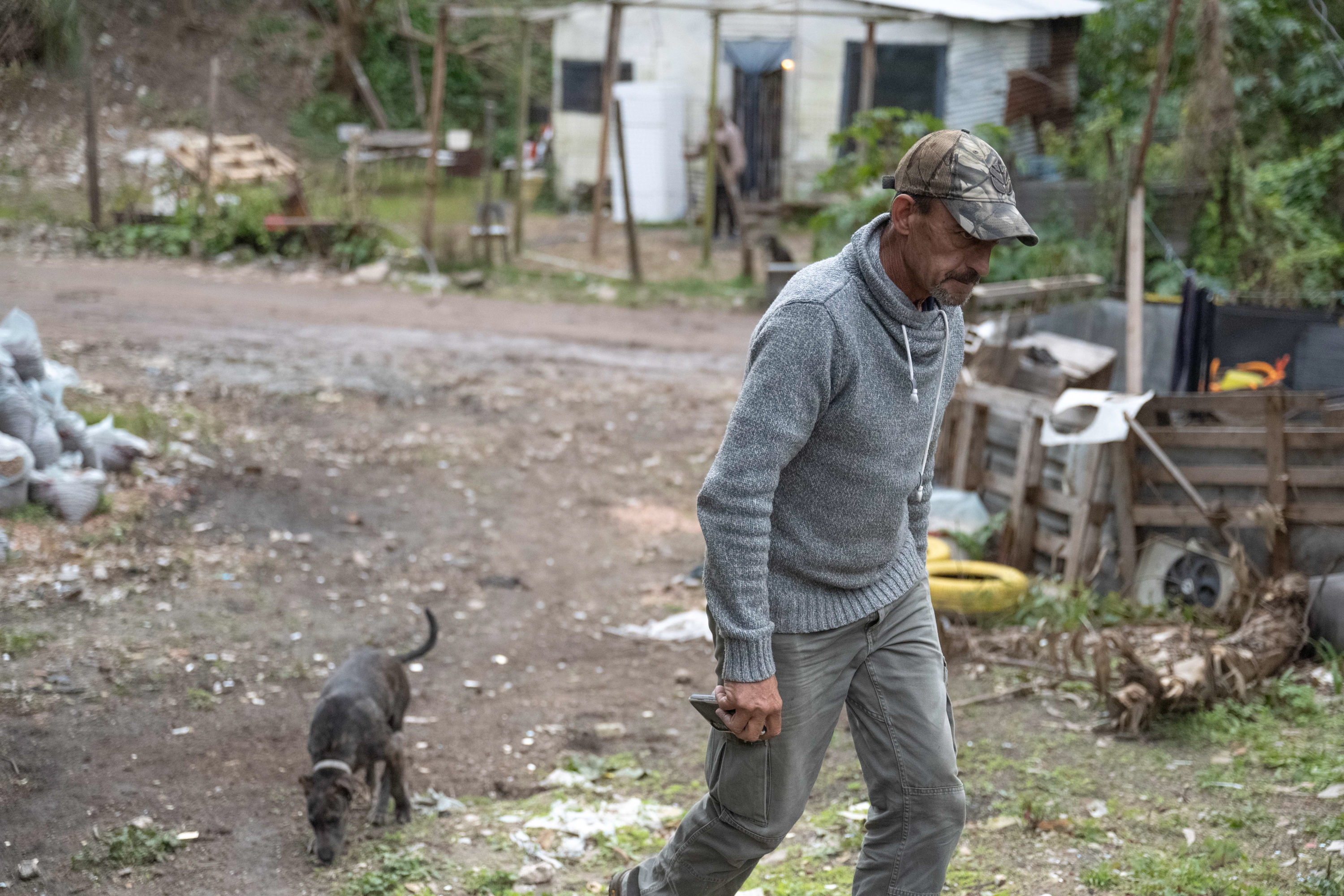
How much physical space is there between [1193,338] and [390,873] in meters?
5.95

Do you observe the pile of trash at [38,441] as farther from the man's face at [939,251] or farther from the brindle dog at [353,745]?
the man's face at [939,251]

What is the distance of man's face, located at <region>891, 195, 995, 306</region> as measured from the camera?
232 cm

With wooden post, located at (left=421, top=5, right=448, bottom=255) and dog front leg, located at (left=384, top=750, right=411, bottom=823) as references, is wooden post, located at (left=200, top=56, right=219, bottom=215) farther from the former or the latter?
dog front leg, located at (left=384, top=750, right=411, bottom=823)

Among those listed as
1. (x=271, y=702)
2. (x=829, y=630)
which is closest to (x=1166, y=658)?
(x=829, y=630)

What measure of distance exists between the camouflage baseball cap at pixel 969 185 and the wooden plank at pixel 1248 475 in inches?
148

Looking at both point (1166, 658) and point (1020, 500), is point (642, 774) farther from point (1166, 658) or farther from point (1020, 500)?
point (1020, 500)

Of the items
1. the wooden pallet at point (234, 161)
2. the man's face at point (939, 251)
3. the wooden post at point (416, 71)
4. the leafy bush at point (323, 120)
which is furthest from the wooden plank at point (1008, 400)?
the wooden post at point (416, 71)

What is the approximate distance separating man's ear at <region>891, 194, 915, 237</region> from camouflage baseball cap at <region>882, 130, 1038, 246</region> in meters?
0.02

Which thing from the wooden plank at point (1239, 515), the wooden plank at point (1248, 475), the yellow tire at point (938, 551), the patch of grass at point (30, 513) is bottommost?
the patch of grass at point (30, 513)

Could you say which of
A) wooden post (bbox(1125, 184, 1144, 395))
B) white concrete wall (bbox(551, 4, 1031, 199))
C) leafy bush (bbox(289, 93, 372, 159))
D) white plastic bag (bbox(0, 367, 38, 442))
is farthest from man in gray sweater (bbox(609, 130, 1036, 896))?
leafy bush (bbox(289, 93, 372, 159))

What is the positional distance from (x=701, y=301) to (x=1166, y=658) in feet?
33.0

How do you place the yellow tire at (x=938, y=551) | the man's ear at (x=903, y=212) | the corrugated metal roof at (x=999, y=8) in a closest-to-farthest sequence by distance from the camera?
the man's ear at (x=903, y=212)
the yellow tire at (x=938, y=551)
the corrugated metal roof at (x=999, y=8)

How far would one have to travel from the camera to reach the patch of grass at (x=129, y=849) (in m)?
3.55

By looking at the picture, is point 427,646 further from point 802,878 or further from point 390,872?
point 802,878
